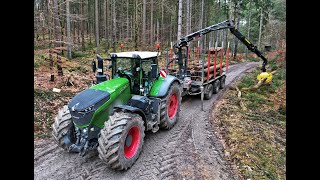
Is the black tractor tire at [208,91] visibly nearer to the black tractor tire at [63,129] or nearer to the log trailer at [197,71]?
the log trailer at [197,71]

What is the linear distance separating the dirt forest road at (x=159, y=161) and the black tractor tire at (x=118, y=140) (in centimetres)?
30

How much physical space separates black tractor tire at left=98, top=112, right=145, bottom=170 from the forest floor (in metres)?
0.31

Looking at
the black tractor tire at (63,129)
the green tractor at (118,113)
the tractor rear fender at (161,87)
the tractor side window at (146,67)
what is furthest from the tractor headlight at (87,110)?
the tractor rear fender at (161,87)

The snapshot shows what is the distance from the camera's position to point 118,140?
488 centimetres

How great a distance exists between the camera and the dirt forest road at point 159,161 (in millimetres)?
5145

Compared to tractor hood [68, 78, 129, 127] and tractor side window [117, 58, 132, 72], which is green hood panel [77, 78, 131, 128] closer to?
tractor hood [68, 78, 129, 127]

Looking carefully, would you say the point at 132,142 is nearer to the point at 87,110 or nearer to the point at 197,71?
the point at 87,110

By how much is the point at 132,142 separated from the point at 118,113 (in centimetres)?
88

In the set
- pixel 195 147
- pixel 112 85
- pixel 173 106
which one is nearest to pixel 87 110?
pixel 112 85
